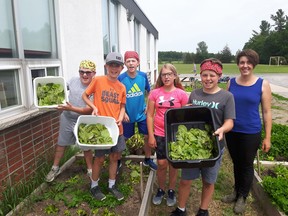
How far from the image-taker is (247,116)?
2.74m

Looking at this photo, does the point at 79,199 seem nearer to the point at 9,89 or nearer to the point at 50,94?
the point at 50,94

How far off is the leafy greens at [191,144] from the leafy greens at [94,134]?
745mm

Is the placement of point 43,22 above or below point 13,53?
above

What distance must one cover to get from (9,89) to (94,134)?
1.24m

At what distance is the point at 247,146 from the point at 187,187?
841 mm

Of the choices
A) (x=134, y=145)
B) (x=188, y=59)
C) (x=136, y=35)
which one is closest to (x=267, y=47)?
(x=188, y=59)

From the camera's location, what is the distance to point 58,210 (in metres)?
2.79

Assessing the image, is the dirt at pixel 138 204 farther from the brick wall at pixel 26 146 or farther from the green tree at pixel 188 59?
the green tree at pixel 188 59

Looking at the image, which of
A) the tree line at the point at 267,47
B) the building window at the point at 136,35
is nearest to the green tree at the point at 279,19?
the tree line at the point at 267,47

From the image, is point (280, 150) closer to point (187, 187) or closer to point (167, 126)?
point (187, 187)

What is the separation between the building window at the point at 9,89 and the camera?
9.36 feet

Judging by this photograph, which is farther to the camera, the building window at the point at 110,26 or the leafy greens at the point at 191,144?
the building window at the point at 110,26

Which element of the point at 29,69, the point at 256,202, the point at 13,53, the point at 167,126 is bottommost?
the point at 256,202

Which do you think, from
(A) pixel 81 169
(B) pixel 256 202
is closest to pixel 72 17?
(A) pixel 81 169
